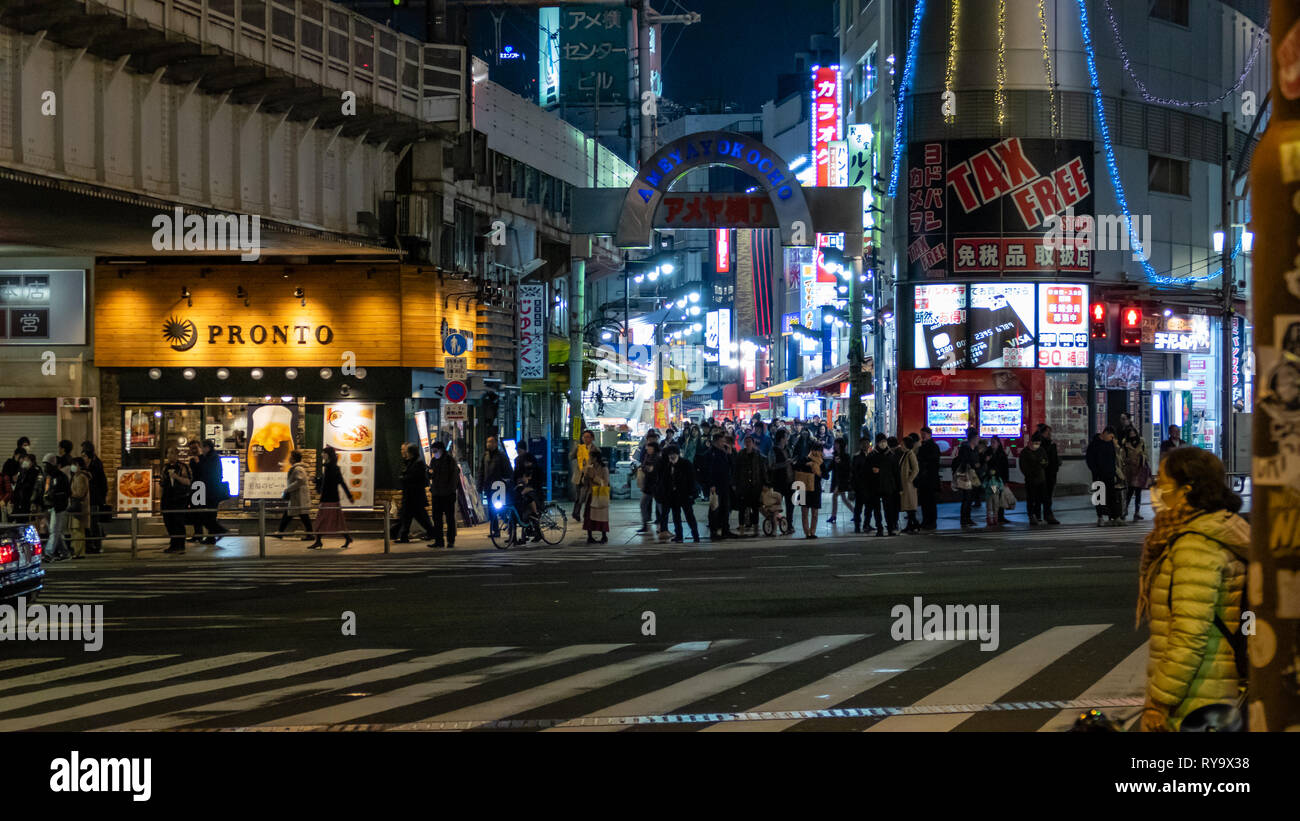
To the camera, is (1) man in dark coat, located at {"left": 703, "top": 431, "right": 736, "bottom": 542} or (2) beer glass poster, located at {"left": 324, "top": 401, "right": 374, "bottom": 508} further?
(2) beer glass poster, located at {"left": 324, "top": 401, "right": 374, "bottom": 508}

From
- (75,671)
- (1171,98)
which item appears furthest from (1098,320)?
(75,671)

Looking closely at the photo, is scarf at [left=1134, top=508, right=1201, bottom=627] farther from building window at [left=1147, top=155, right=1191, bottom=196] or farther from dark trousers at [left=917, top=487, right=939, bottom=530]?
building window at [left=1147, top=155, right=1191, bottom=196]

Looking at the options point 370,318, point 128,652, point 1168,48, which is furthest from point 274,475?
point 1168,48

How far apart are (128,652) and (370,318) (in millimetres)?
16449

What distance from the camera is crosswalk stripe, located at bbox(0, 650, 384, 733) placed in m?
9.29

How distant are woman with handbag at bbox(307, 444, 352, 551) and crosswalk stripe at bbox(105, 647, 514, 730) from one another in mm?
12761

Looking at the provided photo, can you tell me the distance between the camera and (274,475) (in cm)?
2833

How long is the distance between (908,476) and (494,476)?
26.0 feet

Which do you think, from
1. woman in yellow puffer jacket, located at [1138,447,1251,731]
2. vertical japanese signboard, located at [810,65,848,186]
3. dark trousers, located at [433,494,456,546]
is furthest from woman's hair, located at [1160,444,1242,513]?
vertical japanese signboard, located at [810,65,848,186]

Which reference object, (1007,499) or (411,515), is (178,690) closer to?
(411,515)

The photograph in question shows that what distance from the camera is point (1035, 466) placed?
87.4 feet

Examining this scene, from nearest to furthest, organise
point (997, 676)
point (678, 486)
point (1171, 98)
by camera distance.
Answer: point (997, 676) < point (678, 486) < point (1171, 98)

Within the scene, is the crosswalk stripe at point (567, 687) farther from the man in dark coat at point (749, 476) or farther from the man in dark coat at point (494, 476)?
the man in dark coat at point (749, 476)

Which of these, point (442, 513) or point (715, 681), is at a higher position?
point (442, 513)
